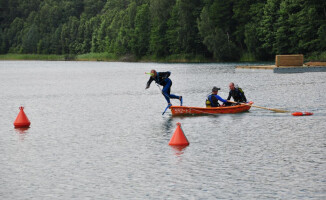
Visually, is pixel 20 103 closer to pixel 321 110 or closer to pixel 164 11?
pixel 321 110

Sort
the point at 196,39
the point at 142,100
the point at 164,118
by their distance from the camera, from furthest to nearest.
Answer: the point at 196,39 < the point at 142,100 < the point at 164,118

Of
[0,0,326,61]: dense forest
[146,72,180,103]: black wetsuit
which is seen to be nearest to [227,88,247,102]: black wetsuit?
[146,72,180,103]: black wetsuit

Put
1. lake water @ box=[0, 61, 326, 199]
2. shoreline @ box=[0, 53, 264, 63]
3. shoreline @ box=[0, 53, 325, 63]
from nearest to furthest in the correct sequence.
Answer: lake water @ box=[0, 61, 326, 199]
shoreline @ box=[0, 53, 325, 63]
shoreline @ box=[0, 53, 264, 63]

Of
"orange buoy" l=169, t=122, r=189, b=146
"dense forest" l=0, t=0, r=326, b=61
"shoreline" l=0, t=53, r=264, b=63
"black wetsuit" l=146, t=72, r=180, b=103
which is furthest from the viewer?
"shoreline" l=0, t=53, r=264, b=63

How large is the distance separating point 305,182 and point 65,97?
89.8 feet

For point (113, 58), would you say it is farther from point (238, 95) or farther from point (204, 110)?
point (204, 110)

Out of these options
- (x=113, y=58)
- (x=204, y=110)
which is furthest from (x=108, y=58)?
(x=204, y=110)

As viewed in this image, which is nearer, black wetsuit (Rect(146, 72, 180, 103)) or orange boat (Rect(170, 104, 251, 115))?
orange boat (Rect(170, 104, 251, 115))

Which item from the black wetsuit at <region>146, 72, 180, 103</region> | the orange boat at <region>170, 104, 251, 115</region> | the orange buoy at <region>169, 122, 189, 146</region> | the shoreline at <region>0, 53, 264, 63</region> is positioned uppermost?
the black wetsuit at <region>146, 72, 180, 103</region>

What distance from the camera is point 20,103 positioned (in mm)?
33562

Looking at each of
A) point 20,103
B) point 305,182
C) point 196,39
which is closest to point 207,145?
point 305,182

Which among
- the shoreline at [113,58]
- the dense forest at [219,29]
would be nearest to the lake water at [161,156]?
the shoreline at [113,58]

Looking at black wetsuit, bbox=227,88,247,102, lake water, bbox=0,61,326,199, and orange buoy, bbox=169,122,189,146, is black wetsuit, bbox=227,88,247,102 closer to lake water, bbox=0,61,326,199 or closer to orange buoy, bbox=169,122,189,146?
lake water, bbox=0,61,326,199

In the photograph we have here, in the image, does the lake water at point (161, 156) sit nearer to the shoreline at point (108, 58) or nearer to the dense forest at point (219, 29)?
the dense forest at point (219, 29)
